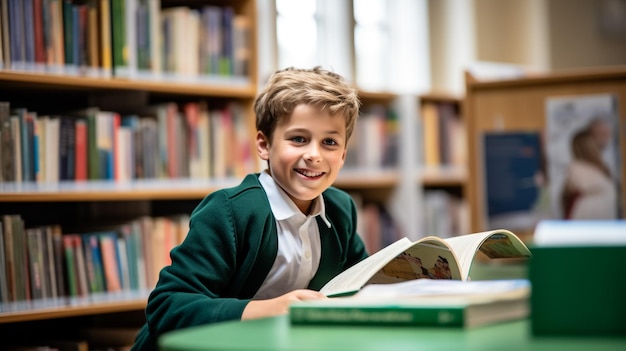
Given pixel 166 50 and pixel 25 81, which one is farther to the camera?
pixel 166 50

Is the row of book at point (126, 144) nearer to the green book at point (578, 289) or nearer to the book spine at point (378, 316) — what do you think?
the book spine at point (378, 316)

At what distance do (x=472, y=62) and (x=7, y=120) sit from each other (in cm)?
314

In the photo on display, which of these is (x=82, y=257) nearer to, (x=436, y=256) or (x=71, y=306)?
(x=71, y=306)

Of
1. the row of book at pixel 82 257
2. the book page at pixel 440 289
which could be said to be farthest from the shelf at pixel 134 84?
the book page at pixel 440 289

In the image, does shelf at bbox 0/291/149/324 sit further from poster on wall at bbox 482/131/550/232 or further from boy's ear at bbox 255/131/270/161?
poster on wall at bbox 482/131/550/232

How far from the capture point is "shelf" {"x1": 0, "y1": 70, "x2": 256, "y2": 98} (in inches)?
103

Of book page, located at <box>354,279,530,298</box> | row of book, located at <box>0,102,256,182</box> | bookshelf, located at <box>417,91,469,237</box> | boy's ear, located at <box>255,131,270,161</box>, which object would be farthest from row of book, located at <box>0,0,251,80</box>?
book page, located at <box>354,279,530,298</box>

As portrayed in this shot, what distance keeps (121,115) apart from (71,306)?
79cm

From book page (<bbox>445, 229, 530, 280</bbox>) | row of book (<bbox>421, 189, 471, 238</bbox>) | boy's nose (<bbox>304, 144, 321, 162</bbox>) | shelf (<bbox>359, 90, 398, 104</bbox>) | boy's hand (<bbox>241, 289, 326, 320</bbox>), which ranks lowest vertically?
row of book (<bbox>421, 189, 471, 238</bbox>)

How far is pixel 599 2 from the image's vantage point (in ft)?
18.3

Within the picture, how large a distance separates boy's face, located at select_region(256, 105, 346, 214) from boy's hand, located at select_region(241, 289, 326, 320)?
1.33 feet

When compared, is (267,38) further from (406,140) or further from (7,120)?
(7,120)

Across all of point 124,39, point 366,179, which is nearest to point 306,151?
point 124,39

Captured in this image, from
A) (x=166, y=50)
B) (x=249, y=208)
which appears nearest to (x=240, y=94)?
(x=166, y=50)
